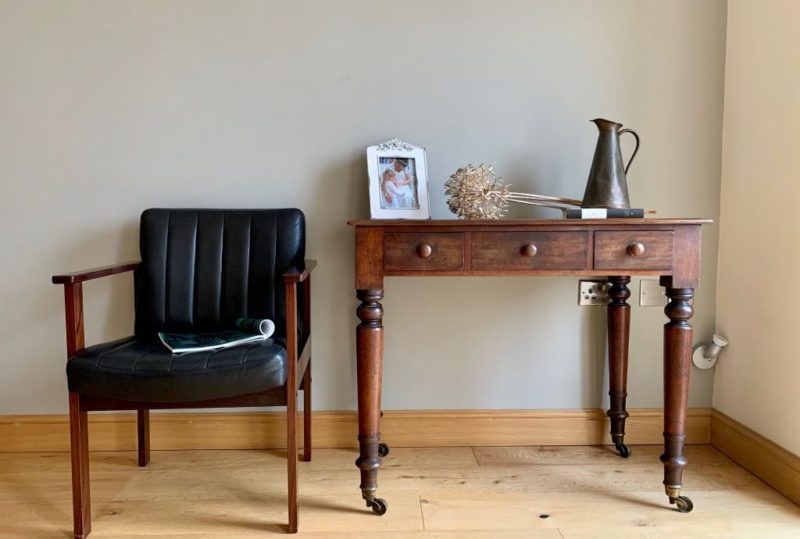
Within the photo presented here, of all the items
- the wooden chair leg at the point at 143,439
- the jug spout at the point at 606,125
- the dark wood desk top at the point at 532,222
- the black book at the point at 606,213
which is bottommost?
the wooden chair leg at the point at 143,439

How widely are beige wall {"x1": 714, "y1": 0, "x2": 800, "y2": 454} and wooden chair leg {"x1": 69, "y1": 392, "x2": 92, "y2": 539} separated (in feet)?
6.44

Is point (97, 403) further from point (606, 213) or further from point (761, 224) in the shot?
point (761, 224)

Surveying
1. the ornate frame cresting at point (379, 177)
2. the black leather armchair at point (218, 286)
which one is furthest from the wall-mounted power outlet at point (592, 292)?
the black leather armchair at point (218, 286)

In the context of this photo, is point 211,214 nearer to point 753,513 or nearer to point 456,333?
point 456,333

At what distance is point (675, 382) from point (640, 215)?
1.53 feet

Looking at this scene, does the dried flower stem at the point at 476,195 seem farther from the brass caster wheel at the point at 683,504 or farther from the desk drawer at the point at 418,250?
the brass caster wheel at the point at 683,504

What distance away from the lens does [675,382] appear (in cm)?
149

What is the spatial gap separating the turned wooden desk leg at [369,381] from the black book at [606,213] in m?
0.59

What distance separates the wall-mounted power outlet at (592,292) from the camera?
75.2 inches

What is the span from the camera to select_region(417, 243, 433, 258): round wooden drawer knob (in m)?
1.44

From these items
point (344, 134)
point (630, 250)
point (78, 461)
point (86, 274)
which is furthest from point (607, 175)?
point (78, 461)

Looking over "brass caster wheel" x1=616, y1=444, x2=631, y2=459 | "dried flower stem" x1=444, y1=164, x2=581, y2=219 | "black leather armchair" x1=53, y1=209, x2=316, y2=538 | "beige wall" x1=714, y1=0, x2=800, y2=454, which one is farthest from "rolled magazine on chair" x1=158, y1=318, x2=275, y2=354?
"beige wall" x1=714, y1=0, x2=800, y2=454

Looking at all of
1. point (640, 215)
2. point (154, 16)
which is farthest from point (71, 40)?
point (640, 215)

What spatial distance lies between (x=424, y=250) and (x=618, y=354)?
0.85 m
